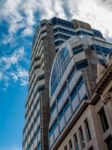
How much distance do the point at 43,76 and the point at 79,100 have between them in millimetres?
36296

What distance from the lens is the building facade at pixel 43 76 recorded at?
62.2m

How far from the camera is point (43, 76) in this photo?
74812mm

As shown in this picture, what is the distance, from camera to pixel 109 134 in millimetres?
30750

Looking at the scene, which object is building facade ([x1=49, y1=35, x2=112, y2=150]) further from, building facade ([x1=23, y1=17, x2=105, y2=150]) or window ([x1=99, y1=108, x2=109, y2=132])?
building facade ([x1=23, y1=17, x2=105, y2=150])

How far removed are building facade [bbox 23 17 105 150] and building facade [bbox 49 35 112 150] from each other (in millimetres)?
9643

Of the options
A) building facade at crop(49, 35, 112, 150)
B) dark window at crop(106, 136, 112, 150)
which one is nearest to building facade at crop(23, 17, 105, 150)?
building facade at crop(49, 35, 112, 150)

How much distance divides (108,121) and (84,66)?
13.8 metres

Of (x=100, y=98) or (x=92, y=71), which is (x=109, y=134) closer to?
A: (x=100, y=98)

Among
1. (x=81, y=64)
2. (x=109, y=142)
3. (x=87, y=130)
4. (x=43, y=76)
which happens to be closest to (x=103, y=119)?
(x=87, y=130)

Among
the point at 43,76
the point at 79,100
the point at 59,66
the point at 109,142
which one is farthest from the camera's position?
the point at 43,76

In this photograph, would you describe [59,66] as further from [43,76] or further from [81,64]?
[43,76]

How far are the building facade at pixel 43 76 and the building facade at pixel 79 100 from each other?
964 cm

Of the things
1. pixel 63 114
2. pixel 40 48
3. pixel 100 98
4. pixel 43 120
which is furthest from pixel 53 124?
pixel 40 48

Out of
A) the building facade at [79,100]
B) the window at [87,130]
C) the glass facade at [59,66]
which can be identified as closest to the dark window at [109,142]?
the building facade at [79,100]
